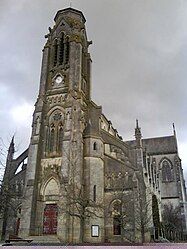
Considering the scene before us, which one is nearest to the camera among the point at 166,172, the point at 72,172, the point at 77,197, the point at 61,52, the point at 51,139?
the point at 77,197

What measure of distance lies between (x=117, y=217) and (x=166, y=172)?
35.0 meters

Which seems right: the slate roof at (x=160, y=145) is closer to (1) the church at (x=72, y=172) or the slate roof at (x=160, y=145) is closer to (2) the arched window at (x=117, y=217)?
(1) the church at (x=72, y=172)

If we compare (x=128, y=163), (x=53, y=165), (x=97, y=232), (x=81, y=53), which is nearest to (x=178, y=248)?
(x=97, y=232)

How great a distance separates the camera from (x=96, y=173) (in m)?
34.0

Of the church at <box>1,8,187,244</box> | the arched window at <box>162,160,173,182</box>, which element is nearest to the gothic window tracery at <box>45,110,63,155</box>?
the church at <box>1,8,187,244</box>

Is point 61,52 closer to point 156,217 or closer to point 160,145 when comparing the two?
point 156,217

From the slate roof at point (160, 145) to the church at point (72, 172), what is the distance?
2537 centimetres

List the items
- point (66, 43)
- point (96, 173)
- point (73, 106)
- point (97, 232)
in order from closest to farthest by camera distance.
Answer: point (97, 232) → point (96, 173) → point (73, 106) → point (66, 43)

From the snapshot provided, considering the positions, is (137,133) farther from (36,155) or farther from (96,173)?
(36,155)

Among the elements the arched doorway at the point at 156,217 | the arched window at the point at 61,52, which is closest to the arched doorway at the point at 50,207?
the arched doorway at the point at 156,217

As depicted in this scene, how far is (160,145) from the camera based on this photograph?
2692 inches

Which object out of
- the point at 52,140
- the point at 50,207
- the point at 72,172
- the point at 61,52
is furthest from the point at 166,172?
the point at 50,207

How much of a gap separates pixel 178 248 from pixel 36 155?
33456 mm

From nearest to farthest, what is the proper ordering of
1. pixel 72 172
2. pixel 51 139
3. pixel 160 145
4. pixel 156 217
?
pixel 72 172
pixel 51 139
pixel 156 217
pixel 160 145
